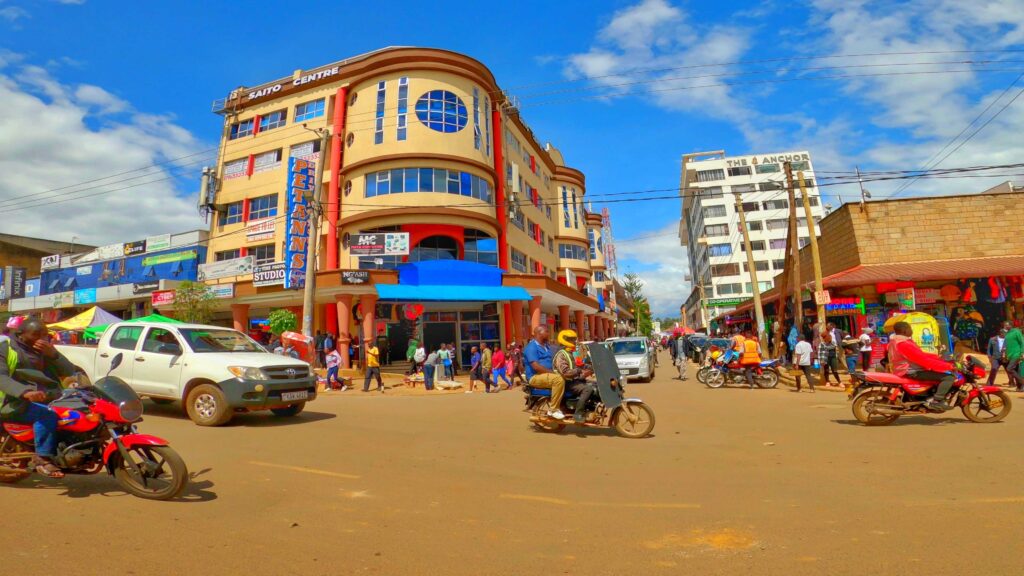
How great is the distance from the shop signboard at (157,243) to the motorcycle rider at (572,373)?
108ft

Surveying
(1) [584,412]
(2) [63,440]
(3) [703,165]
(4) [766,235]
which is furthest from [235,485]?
(3) [703,165]

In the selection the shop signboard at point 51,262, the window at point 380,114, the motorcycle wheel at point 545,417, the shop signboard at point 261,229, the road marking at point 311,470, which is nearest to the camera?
the road marking at point 311,470

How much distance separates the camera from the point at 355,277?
22.3 meters

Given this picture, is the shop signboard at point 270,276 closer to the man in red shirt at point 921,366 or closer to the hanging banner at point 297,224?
the hanging banner at point 297,224

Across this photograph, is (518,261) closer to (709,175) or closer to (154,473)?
(154,473)

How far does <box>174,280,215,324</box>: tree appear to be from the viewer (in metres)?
24.6

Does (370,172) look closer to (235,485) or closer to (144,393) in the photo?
(144,393)

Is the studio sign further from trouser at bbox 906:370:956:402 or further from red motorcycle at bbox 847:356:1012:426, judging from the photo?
trouser at bbox 906:370:956:402

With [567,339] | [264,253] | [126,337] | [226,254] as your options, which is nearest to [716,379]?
[567,339]

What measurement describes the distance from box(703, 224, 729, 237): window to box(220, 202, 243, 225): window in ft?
194

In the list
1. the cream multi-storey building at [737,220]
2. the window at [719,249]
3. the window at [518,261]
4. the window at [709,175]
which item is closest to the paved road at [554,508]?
the window at [518,261]

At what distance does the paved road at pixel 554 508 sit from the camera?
127 inches

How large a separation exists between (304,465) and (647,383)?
14.7 meters

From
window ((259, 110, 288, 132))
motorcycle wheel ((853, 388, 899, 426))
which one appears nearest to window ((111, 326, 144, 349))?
motorcycle wheel ((853, 388, 899, 426))
